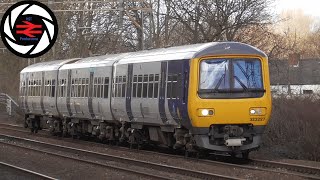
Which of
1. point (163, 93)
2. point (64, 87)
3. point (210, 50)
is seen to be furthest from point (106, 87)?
point (210, 50)

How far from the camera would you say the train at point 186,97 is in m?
14.2

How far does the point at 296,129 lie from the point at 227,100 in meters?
5.47

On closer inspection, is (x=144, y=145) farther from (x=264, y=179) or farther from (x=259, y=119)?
(x=264, y=179)

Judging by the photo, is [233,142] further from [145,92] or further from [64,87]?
[64,87]

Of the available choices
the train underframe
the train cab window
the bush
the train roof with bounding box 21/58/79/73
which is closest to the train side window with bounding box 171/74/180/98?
the train underframe

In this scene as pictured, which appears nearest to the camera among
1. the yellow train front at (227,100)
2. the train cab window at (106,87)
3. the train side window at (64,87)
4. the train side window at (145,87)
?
the yellow train front at (227,100)

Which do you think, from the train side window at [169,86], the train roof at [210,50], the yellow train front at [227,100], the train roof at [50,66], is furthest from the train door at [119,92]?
the train roof at [50,66]

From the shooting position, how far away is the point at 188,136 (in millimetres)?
14688

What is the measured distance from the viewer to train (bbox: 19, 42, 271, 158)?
14.2 metres

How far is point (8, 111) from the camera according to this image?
4250 cm

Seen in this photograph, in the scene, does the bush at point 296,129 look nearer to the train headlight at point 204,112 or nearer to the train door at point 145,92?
the train door at point 145,92

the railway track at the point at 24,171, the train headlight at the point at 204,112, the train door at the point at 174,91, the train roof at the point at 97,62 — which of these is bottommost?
the railway track at the point at 24,171

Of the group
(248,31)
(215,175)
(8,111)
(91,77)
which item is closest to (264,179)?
(215,175)

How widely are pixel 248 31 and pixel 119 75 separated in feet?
41.5
